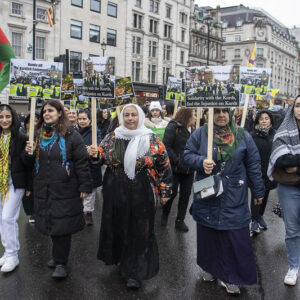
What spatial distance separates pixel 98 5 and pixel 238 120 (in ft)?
90.9

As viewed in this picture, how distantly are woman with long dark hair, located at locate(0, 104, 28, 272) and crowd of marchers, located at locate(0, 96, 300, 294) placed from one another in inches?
0.5

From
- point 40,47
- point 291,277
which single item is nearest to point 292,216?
point 291,277

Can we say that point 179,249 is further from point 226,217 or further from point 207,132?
point 207,132

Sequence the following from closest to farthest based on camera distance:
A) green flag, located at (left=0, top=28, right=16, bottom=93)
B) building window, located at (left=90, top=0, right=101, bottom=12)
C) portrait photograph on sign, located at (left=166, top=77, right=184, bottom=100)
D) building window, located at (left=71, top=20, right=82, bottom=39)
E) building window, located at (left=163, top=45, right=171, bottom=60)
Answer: green flag, located at (left=0, top=28, right=16, bottom=93)
portrait photograph on sign, located at (left=166, top=77, right=184, bottom=100)
building window, located at (left=71, top=20, right=82, bottom=39)
building window, located at (left=90, top=0, right=101, bottom=12)
building window, located at (left=163, top=45, right=171, bottom=60)

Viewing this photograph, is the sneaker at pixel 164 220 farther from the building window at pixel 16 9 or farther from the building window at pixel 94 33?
the building window at pixel 94 33

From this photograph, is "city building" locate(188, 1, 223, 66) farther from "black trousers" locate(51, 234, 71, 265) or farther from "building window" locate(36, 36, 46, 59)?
"black trousers" locate(51, 234, 71, 265)

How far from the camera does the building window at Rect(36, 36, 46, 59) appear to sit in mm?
27938

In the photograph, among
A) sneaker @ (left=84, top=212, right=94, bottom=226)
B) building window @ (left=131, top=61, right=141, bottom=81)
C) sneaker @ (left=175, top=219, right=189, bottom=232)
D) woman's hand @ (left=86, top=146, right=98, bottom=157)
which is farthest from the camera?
building window @ (left=131, top=61, right=141, bottom=81)

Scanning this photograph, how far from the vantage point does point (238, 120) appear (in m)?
10.7

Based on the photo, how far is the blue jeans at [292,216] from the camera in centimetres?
378

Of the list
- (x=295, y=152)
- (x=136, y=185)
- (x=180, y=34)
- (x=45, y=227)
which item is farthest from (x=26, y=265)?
(x=180, y=34)

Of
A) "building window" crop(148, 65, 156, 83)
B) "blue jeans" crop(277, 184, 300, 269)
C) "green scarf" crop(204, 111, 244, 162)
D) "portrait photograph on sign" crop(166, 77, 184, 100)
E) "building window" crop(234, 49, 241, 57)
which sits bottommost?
"blue jeans" crop(277, 184, 300, 269)

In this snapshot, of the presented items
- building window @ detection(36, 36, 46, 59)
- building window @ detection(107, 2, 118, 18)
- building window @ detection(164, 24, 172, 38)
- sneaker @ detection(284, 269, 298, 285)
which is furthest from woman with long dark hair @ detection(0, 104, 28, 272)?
building window @ detection(164, 24, 172, 38)

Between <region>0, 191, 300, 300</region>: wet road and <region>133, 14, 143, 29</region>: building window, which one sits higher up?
<region>133, 14, 143, 29</region>: building window
